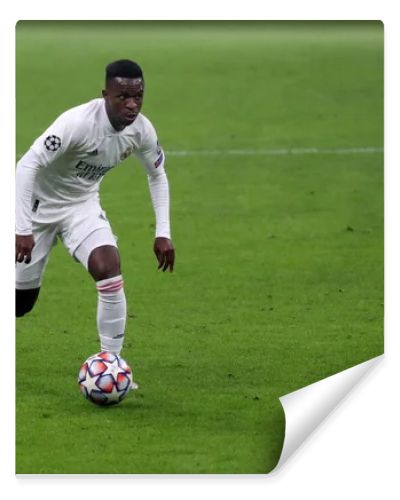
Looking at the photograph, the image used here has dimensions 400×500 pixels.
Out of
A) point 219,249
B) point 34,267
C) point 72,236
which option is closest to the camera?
point 72,236

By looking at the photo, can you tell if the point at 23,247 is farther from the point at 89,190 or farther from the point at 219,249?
the point at 219,249

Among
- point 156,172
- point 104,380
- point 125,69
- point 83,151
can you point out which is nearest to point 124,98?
point 125,69

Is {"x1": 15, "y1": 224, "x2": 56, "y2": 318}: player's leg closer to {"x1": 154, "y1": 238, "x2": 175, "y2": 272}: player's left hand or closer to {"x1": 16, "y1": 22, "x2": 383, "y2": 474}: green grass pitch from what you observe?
{"x1": 16, "y1": 22, "x2": 383, "y2": 474}: green grass pitch

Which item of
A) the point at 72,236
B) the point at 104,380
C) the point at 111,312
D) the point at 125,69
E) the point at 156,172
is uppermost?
the point at 125,69

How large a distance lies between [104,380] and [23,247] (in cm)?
Answer: 93

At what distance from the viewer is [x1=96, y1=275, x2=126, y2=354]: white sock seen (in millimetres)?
9156

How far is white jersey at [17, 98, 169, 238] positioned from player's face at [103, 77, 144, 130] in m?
0.12

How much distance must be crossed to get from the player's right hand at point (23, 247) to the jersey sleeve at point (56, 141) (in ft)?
1.70

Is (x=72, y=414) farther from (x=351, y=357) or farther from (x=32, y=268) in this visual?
(x=351, y=357)

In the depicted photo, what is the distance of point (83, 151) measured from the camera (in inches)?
366

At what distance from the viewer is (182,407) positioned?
9.27m

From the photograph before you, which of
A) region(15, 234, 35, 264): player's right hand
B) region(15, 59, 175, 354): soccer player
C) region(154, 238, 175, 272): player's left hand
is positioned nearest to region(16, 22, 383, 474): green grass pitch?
region(15, 59, 175, 354): soccer player

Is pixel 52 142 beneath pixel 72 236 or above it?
above
